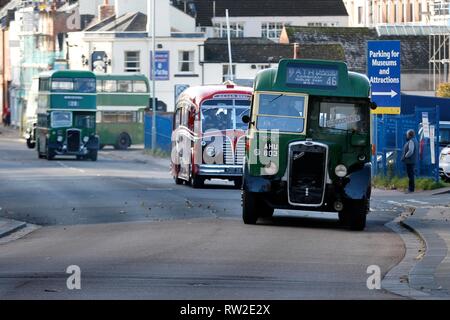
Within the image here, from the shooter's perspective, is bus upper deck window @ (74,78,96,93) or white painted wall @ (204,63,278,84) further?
white painted wall @ (204,63,278,84)

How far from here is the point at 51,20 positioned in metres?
115

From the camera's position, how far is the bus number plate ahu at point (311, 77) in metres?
25.5

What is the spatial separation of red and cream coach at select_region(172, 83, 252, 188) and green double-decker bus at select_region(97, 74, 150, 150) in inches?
1519

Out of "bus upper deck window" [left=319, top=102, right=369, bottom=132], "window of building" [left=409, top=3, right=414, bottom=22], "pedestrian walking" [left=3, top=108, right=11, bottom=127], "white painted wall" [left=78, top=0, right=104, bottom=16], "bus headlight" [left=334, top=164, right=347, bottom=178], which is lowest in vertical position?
"pedestrian walking" [left=3, top=108, right=11, bottom=127]

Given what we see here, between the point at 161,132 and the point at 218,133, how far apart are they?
33.6m

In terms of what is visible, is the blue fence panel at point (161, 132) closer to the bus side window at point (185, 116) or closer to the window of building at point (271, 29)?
the bus side window at point (185, 116)

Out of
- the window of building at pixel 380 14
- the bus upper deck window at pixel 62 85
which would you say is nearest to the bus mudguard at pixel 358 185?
the bus upper deck window at pixel 62 85

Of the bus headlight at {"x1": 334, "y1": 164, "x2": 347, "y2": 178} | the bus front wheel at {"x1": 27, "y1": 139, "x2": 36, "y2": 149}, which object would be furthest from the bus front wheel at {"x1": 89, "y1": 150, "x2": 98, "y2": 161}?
the bus headlight at {"x1": 334, "y1": 164, "x2": 347, "y2": 178}

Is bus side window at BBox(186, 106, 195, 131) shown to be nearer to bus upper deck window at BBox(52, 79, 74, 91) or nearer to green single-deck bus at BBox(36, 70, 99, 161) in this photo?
green single-deck bus at BBox(36, 70, 99, 161)

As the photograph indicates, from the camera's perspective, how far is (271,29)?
124625mm

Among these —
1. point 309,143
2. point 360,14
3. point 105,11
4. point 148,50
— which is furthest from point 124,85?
point 309,143

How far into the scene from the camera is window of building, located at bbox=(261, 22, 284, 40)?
12381 centimetres

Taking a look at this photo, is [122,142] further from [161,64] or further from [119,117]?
[161,64]

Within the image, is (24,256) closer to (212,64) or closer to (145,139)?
(145,139)
